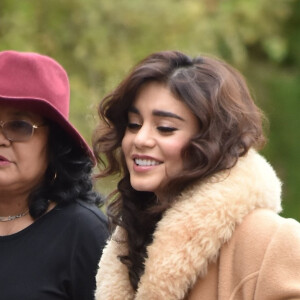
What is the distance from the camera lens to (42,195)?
400 centimetres

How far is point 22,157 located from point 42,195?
0.19 m

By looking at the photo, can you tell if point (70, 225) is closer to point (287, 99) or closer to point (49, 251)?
point (49, 251)

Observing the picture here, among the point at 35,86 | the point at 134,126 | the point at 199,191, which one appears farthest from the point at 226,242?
the point at 35,86

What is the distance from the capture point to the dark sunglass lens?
152 inches

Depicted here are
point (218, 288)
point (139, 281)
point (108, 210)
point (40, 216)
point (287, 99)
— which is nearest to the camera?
point (218, 288)

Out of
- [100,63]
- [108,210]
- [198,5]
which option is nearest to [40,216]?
[108,210]

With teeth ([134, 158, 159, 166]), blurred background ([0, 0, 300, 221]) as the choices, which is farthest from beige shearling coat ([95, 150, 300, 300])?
blurred background ([0, 0, 300, 221])

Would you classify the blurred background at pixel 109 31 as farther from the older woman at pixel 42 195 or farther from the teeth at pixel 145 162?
the teeth at pixel 145 162

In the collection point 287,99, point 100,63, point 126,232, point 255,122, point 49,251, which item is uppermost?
point 255,122

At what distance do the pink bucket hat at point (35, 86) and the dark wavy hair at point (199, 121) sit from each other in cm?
31

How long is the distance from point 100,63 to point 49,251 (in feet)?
14.9

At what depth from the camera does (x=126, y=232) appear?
3.61 meters

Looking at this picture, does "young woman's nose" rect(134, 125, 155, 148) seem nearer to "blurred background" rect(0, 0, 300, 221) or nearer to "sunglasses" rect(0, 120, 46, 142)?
"sunglasses" rect(0, 120, 46, 142)

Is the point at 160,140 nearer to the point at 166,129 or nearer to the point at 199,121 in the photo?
the point at 166,129
